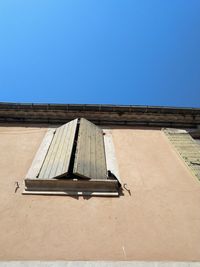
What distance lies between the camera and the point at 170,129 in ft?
25.2

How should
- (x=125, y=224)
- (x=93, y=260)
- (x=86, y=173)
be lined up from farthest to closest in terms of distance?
(x=86, y=173)
(x=125, y=224)
(x=93, y=260)

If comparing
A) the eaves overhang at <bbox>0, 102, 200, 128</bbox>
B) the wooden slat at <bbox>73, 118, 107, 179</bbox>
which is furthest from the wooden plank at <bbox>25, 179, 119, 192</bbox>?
the eaves overhang at <bbox>0, 102, 200, 128</bbox>

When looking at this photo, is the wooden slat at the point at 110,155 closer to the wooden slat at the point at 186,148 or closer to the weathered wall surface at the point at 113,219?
the weathered wall surface at the point at 113,219

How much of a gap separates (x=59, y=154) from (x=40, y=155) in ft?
1.71

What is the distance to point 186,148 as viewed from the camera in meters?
6.34

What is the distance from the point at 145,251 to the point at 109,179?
1.58 meters

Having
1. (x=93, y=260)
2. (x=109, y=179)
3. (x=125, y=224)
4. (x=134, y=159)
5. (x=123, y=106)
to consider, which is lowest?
(x=93, y=260)

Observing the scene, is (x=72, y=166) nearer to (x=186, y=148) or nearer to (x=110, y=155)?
(x=110, y=155)

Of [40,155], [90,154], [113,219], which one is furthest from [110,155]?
[113,219]

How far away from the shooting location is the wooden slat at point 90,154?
4907 millimetres

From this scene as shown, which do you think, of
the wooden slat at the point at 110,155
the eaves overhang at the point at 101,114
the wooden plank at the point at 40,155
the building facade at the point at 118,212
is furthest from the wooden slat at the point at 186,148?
the wooden plank at the point at 40,155

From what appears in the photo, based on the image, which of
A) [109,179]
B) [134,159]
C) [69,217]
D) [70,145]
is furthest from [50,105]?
[69,217]

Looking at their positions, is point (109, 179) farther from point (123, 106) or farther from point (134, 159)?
point (123, 106)

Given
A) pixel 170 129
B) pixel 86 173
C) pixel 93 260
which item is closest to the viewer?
pixel 93 260
